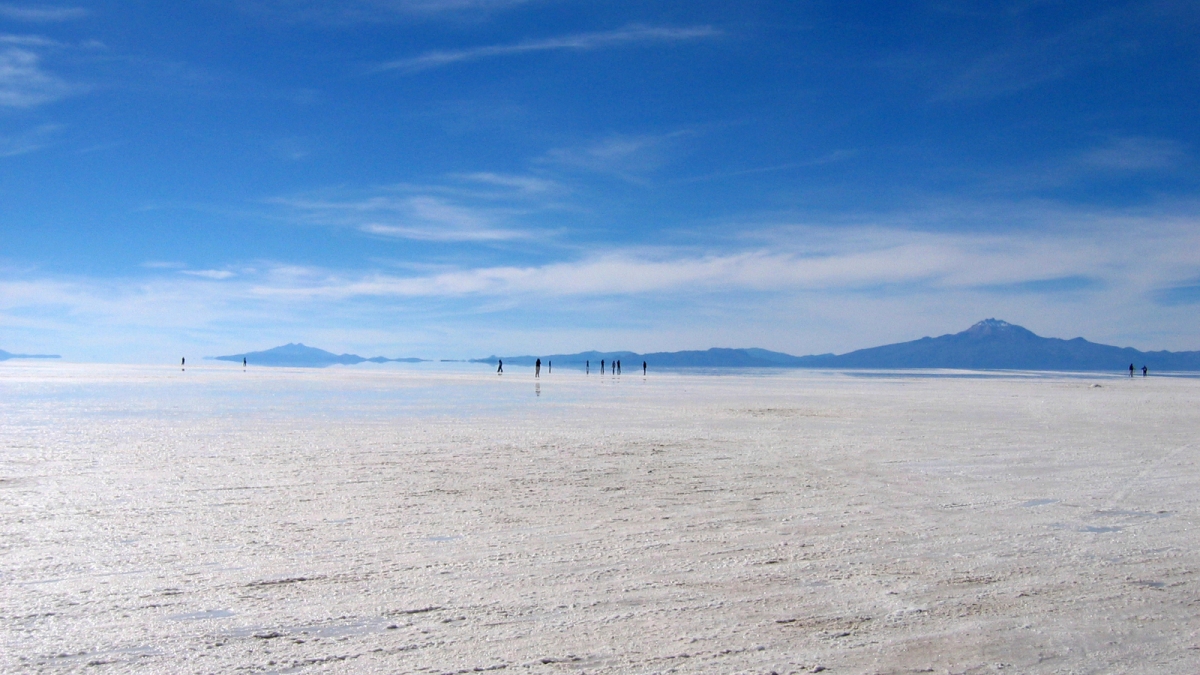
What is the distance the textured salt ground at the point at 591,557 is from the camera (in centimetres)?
528

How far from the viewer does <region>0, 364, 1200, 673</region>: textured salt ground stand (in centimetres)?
528

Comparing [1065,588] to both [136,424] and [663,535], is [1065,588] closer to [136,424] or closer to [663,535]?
[663,535]

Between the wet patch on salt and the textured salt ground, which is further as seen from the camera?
the wet patch on salt

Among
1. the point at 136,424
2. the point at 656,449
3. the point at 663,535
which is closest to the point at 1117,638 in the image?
the point at 663,535

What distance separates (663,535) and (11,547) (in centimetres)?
634

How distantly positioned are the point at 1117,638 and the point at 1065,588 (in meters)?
1.14

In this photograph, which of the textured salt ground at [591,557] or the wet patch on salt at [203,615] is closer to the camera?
the textured salt ground at [591,557]

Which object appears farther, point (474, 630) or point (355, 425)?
point (355, 425)

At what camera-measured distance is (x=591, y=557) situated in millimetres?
7551

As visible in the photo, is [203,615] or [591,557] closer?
[203,615]

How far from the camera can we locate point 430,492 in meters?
10.9

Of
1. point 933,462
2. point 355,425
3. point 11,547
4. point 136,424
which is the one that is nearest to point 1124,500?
point 933,462

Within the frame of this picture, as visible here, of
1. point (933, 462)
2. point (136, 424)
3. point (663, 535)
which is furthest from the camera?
point (136, 424)

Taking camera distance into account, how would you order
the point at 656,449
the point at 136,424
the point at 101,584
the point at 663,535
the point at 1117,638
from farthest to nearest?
the point at 136,424
the point at 656,449
the point at 663,535
the point at 101,584
the point at 1117,638
